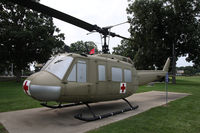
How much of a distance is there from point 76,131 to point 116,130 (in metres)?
1.33

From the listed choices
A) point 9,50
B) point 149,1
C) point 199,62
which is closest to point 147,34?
point 149,1

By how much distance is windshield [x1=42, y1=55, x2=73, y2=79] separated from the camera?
5.66 meters

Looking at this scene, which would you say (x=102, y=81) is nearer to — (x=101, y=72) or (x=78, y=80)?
(x=101, y=72)

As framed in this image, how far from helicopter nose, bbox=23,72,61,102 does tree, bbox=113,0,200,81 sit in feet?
74.9

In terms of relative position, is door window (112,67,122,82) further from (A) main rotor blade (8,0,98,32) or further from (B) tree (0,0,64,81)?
(B) tree (0,0,64,81)

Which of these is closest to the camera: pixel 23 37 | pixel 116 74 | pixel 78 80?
pixel 78 80

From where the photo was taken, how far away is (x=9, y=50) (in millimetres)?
25703

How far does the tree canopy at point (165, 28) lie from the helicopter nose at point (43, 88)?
74.9ft

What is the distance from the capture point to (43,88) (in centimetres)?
513

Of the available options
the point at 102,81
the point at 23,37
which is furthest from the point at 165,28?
the point at 102,81

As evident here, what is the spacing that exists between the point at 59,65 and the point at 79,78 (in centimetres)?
94

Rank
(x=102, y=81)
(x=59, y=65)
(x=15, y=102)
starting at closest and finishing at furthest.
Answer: (x=59, y=65)
(x=102, y=81)
(x=15, y=102)

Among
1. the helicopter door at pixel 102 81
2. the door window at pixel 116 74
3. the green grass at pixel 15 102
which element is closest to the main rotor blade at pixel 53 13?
the helicopter door at pixel 102 81

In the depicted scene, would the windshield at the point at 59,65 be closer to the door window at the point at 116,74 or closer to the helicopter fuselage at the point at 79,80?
the helicopter fuselage at the point at 79,80
